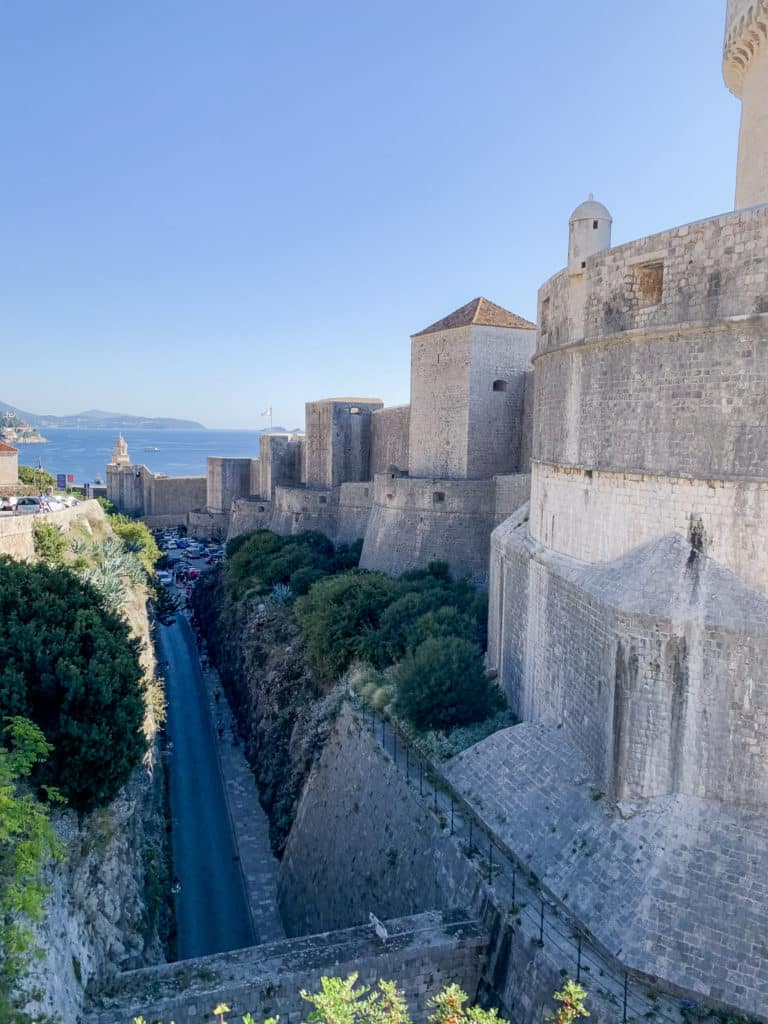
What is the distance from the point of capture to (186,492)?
44438 millimetres

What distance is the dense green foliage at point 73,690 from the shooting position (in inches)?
340

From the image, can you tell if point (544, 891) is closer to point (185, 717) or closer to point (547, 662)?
point (547, 662)

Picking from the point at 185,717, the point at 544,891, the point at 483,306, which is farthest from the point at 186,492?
the point at 544,891

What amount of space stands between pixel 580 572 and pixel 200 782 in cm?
1176

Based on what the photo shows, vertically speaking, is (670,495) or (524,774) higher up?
(670,495)

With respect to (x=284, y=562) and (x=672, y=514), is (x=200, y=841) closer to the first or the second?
(x=284, y=562)

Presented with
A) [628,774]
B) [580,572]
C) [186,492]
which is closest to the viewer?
[628,774]

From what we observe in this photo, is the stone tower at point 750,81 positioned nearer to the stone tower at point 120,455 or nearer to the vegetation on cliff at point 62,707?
the vegetation on cliff at point 62,707

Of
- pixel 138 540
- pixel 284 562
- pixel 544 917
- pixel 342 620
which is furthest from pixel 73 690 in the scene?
pixel 138 540

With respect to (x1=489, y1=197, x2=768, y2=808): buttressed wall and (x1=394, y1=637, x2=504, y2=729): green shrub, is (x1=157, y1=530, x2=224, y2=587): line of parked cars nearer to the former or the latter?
(x1=394, y1=637, x2=504, y2=729): green shrub

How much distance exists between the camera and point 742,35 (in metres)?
9.73

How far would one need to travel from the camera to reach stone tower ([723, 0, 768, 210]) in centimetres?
955

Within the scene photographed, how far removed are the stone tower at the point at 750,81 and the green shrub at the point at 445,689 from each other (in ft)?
25.5

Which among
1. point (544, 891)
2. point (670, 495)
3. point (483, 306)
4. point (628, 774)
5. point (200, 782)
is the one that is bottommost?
point (200, 782)
